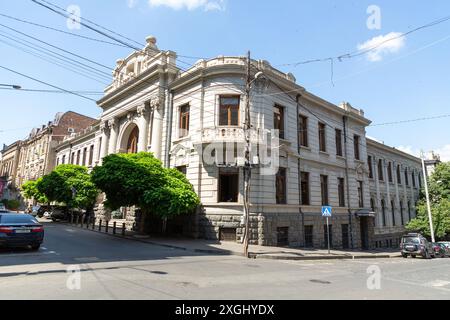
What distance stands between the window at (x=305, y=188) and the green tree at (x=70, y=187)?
19.0m

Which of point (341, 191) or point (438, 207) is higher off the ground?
point (341, 191)

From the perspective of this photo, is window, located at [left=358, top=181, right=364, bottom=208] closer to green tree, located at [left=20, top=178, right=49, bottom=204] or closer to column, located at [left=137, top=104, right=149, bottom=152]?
column, located at [left=137, top=104, right=149, bottom=152]

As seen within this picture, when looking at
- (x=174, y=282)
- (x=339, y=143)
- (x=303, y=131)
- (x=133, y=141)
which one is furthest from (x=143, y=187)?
(x=339, y=143)

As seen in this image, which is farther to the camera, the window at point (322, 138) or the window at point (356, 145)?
the window at point (356, 145)

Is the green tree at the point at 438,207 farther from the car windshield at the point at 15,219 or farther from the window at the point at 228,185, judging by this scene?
the car windshield at the point at 15,219

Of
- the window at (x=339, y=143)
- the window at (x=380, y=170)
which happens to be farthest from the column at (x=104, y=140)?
the window at (x=380, y=170)

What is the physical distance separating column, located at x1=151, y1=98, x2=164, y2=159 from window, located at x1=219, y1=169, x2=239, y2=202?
6352mm

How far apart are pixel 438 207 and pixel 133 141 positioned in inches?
1357

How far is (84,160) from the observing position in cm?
4366

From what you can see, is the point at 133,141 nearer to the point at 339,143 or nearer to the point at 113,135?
the point at 113,135

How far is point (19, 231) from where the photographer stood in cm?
1242

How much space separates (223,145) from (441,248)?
21.5m

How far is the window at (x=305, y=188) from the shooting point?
913 inches
